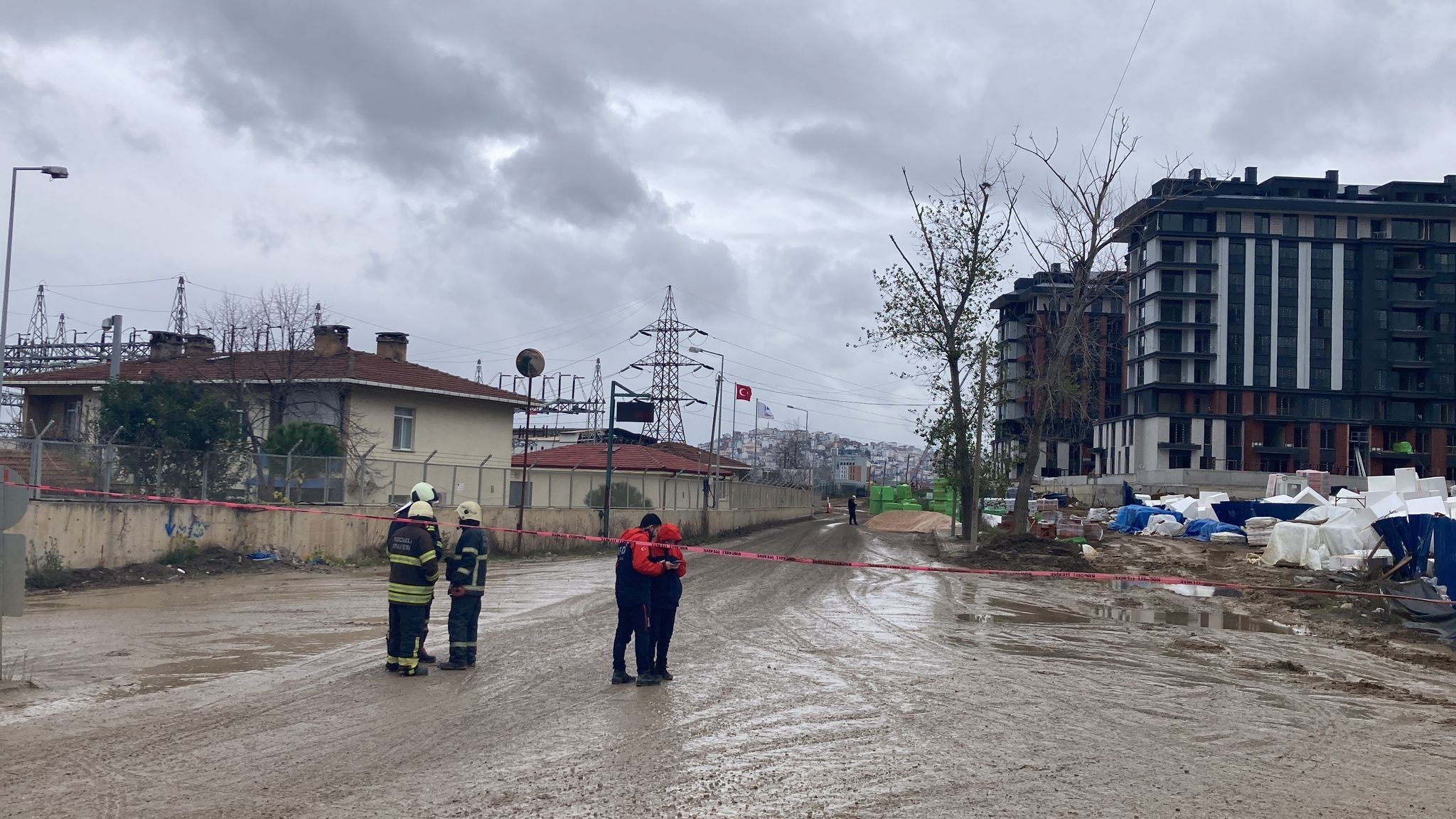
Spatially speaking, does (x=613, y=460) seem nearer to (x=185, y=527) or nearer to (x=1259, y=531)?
(x=1259, y=531)

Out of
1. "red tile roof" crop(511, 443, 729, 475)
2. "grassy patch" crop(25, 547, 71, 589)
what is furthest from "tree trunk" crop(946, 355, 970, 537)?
"grassy patch" crop(25, 547, 71, 589)

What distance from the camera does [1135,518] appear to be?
152 feet

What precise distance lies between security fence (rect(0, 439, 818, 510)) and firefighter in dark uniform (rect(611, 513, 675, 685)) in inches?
490

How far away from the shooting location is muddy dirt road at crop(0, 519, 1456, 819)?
7008mm

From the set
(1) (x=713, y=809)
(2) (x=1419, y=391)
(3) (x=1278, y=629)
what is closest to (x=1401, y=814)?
(1) (x=713, y=809)

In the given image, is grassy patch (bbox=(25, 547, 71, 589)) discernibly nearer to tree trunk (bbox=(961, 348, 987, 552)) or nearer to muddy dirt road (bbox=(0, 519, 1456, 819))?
muddy dirt road (bbox=(0, 519, 1456, 819))

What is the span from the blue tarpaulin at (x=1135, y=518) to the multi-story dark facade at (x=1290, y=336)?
173 feet

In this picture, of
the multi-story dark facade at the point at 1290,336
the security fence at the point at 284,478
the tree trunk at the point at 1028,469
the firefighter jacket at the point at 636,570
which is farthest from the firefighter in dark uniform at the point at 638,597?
the multi-story dark facade at the point at 1290,336

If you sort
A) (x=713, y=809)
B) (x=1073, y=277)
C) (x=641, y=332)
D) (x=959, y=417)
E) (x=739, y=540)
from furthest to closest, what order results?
(x=641, y=332)
(x=739, y=540)
(x=959, y=417)
(x=1073, y=277)
(x=713, y=809)

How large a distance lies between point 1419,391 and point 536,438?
73854mm

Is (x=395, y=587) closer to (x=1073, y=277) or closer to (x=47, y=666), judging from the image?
(x=47, y=666)

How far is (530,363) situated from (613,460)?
16.3 meters

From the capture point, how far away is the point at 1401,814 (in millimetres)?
6984

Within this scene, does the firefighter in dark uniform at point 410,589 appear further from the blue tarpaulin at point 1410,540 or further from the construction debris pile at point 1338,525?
the blue tarpaulin at point 1410,540
